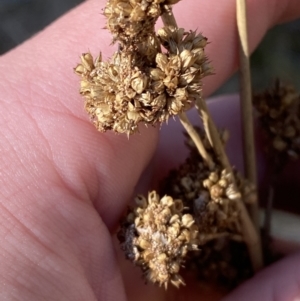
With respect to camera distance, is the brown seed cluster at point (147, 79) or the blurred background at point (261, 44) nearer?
the brown seed cluster at point (147, 79)

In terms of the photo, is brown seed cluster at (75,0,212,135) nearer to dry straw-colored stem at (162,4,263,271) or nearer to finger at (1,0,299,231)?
dry straw-colored stem at (162,4,263,271)

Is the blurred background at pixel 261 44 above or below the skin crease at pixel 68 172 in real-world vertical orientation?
below

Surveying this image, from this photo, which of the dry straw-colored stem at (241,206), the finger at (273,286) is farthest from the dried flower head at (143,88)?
the finger at (273,286)

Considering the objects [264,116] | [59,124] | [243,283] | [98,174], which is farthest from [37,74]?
[243,283]

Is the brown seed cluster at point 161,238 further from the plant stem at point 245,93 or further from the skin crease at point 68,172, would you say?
the plant stem at point 245,93

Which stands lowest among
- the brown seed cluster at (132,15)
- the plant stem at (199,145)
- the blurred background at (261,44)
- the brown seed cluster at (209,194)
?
the blurred background at (261,44)

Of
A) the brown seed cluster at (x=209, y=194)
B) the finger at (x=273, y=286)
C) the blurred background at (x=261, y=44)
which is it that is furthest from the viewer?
the blurred background at (x=261, y=44)

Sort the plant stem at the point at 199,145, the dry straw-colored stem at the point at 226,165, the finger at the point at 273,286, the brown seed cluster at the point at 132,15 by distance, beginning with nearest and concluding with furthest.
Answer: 1. the brown seed cluster at the point at 132,15
2. the dry straw-colored stem at the point at 226,165
3. the plant stem at the point at 199,145
4. the finger at the point at 273,286

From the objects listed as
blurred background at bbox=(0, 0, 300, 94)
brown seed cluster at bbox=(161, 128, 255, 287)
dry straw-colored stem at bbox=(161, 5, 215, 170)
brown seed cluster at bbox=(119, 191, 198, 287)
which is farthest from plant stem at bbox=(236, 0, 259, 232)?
blurred background at bbox=(0, 0, 300, 94)
